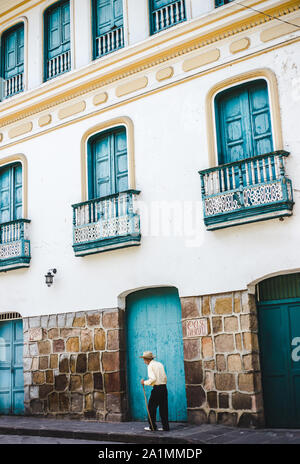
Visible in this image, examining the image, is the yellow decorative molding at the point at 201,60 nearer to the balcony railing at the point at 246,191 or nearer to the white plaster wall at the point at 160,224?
the white plaster wall at the point at 160,224

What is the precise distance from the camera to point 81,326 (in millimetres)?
12078

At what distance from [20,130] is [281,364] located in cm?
833

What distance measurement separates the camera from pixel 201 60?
11055 mm

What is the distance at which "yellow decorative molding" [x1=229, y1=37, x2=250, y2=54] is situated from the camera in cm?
1050

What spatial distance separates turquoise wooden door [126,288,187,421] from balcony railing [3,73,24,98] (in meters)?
6.24

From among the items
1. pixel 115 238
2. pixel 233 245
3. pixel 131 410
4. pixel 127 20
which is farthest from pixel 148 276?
pixel 127 20

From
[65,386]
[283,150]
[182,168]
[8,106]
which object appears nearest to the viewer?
[283,150]

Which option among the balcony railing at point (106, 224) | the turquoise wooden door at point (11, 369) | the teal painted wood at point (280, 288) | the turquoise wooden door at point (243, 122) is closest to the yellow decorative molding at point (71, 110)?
the balcony railing at point (106, 224)

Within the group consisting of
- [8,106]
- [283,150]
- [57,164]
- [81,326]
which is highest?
[8,106]

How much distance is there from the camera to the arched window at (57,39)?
1354cm

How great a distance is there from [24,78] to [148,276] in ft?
20.7

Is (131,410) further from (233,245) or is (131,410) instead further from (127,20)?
(127,20)

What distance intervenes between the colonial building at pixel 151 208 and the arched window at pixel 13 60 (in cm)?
7

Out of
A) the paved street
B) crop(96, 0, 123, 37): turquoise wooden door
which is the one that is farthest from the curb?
crop(96, 0, 123, 37): turquoise wooden door
